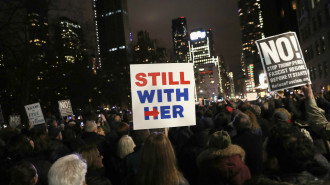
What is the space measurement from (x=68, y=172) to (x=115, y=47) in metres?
119

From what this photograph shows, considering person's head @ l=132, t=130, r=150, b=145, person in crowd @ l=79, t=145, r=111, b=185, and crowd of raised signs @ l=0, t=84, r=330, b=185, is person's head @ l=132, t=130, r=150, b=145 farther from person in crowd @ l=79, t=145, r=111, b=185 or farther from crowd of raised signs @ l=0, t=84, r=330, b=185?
person in crowd @ l=79, t=145, r=111, b=185

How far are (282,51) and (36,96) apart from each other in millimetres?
37617

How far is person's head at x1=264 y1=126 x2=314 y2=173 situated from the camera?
275cm

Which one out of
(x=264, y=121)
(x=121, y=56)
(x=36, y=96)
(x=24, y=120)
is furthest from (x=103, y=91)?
(x=264, y=121)

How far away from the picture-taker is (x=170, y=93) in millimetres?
5863

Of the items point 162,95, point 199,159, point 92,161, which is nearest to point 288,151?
point 199,159

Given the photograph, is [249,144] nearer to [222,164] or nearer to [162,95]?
[222,164]

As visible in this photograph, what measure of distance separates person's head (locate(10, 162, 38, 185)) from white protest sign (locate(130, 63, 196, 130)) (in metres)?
2.40

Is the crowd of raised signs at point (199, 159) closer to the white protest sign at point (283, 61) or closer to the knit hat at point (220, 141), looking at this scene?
the knit hat at point (220, 141)

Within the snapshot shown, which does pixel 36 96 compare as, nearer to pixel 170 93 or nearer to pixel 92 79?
pixel 92 79

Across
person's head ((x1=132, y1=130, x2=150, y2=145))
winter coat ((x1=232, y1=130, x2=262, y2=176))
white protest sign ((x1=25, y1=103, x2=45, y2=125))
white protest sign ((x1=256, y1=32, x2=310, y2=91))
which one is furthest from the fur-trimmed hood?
white protest sign ((x1=25, y1=103, x2=45, y2=125))

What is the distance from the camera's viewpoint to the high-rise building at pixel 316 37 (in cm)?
4359

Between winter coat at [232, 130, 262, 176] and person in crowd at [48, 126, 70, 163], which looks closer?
winter coat at [232, 130, 262, 176]

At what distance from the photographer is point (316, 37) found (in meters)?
48.4
